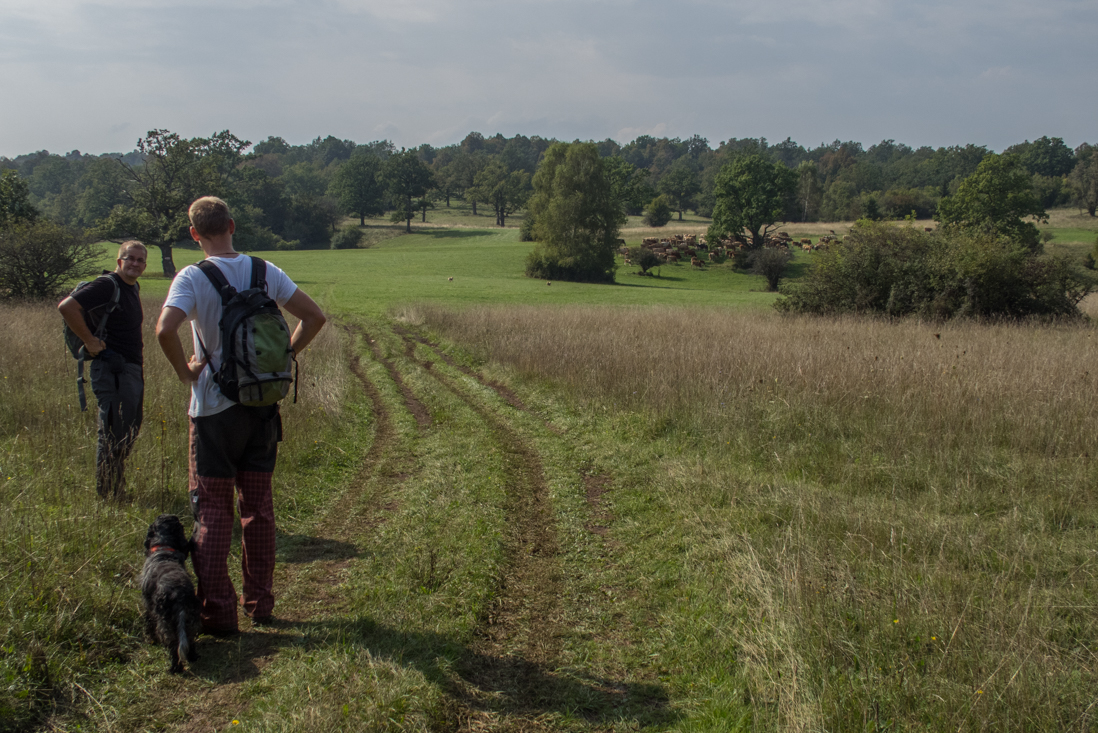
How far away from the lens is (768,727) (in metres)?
3.02

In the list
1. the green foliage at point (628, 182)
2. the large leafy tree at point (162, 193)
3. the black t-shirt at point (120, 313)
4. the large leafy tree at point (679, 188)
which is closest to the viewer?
the black t-shirt at point (120, 313)

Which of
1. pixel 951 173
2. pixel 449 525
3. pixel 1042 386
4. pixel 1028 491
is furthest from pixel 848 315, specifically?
pixel 951 173

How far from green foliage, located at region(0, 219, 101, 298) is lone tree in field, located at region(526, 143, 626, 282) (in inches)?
1355

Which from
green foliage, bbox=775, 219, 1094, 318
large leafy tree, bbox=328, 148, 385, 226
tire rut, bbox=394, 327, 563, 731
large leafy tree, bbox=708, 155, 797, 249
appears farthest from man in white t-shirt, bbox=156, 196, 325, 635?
large leafy tree, bbox=328, 148, 385, 226

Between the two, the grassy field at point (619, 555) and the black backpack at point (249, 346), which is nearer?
the grassy field at point (619, 555)

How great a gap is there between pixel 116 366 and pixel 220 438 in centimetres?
257

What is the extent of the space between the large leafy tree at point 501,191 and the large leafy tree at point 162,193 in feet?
187

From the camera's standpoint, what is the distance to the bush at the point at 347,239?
79438mm

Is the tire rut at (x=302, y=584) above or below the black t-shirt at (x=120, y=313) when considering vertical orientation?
below

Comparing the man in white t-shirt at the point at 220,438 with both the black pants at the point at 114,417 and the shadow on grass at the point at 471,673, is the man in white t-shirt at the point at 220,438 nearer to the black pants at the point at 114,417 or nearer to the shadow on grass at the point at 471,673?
the shadow on grass at the point at 471,673

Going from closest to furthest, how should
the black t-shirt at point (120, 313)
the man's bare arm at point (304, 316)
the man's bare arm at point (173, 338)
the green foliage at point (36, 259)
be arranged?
the man's bare arm at point (173, 338) < the man's bare arm at point (304, 316) < the black t-shirt at point (120, 313) < the green foliage at point (36, 259)

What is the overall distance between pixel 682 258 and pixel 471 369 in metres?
56.2

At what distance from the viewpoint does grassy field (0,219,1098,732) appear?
314cm

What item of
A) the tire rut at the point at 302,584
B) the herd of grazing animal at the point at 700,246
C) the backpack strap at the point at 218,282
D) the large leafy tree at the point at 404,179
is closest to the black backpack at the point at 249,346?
the backpack strap at the point at 218,282
